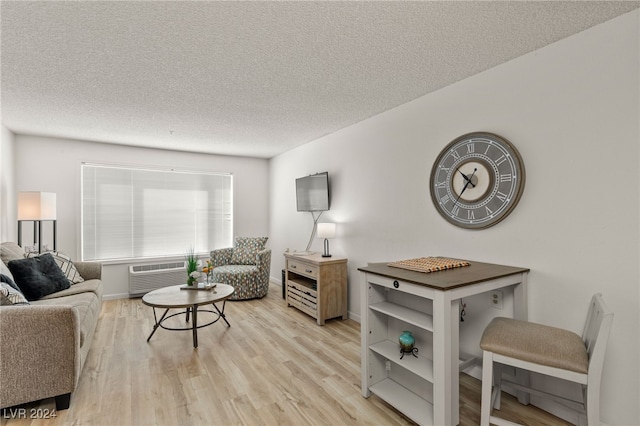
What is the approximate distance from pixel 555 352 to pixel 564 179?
3.53 feet

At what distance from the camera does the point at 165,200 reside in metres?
5.06

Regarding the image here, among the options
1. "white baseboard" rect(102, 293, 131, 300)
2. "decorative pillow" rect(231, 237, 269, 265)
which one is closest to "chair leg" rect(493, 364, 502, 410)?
"decorative pillow" rect(231, 237, 269, 265)

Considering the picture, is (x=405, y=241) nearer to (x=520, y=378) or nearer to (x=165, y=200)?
(x=520, y=378)

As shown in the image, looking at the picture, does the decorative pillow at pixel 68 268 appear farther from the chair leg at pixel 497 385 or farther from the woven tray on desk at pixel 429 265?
the chair leg at pixel 497 385

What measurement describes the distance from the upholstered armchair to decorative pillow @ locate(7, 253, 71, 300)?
5.66ft

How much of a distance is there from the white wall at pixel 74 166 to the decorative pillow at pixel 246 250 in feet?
2.05

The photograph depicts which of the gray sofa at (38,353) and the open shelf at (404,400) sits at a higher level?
the gray sofa at (38,353)

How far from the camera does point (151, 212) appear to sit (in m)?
4.94

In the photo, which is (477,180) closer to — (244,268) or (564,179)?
(564,179)

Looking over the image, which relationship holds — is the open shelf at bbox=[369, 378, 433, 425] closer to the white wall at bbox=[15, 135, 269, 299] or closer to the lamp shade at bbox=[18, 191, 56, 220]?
the lamp shade at bbox=[18, 191, 56, 220]

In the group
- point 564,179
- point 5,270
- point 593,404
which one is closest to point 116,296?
point 5,270

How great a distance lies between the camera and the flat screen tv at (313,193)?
4.02 metres

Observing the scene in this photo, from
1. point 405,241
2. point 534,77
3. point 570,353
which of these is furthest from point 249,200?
point 570,353

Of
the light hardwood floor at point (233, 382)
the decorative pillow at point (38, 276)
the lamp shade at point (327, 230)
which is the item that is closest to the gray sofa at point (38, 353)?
the light hardwood floor at point (233, 382)
